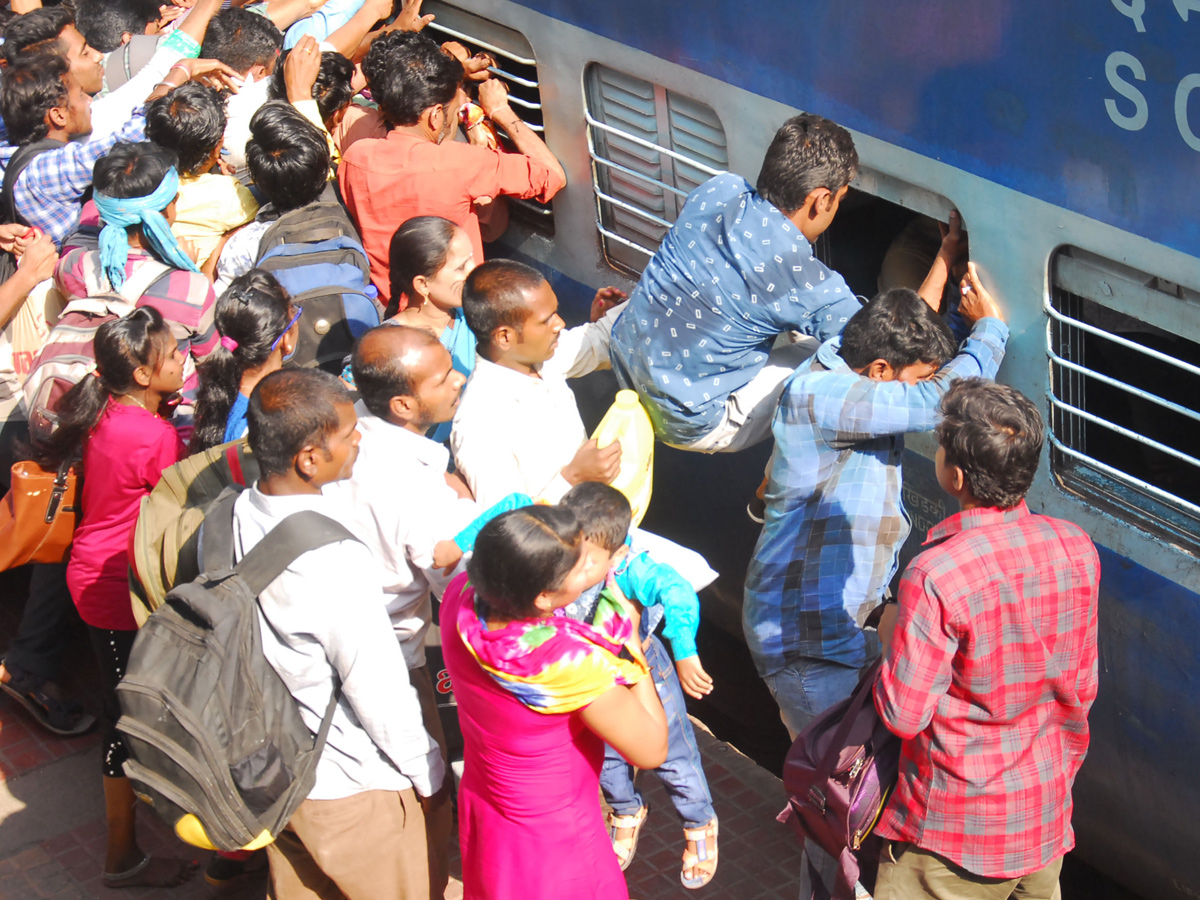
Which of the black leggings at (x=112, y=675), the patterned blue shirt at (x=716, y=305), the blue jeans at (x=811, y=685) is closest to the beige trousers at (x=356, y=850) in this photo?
the black leggings at (x=112, y=675)

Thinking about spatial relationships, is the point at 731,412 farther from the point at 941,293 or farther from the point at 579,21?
the point at 579,21

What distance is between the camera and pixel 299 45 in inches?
185

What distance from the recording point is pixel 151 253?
423 centimetres

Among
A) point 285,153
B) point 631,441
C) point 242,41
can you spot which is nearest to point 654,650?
point 631,441

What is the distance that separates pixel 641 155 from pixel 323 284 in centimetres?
122

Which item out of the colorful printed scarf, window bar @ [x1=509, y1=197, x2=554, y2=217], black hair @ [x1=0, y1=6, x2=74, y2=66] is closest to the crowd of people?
the colorful printed scarf

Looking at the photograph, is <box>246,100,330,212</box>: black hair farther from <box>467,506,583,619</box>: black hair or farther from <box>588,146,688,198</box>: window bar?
<box>467,506,583,619</box>: black hair

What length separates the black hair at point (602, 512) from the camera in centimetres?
263

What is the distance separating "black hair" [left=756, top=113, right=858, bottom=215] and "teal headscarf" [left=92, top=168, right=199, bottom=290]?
82.8 inches

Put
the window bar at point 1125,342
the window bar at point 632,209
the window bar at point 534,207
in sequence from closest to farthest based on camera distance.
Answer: the window bar at point 1125,342, the window bar at point 632,209, the window bar at point 534,207

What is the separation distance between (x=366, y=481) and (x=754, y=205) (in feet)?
3.97

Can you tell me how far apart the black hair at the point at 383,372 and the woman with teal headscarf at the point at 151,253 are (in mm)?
1146

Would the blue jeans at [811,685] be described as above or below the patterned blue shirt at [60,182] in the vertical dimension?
below

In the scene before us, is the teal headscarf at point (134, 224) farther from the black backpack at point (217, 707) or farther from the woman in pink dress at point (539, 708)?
the woman in pink dress at point (539, 708)
